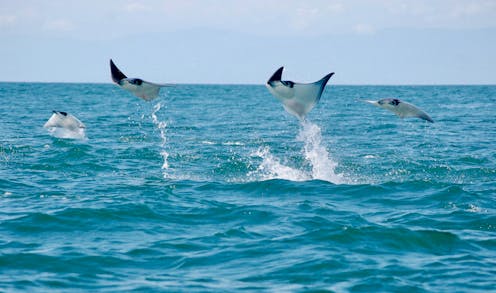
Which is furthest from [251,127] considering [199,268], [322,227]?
[199,268]

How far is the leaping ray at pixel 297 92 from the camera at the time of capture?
1285 centimetres

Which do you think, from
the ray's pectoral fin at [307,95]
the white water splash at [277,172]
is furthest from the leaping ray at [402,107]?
the white water splash at [277,172]

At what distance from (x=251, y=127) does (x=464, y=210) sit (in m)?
18.7

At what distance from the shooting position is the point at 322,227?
10.5 metres

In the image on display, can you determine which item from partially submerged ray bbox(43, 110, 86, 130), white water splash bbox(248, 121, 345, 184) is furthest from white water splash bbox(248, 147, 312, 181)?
partially submerged ray bbox(43, 110, 86, 130)

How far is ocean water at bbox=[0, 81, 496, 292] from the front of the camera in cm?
820

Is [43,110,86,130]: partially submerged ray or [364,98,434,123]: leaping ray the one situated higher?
[364,98,434,123]: leaping ray

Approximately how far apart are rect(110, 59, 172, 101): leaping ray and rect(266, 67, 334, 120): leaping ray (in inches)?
84.3

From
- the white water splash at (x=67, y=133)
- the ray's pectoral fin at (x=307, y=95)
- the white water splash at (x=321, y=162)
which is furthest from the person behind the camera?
the white water splash at (x=67, y=133)

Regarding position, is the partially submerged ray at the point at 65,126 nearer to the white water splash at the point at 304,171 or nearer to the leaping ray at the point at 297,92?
the white water splash at the point at 304,171

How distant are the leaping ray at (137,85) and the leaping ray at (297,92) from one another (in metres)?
2.14

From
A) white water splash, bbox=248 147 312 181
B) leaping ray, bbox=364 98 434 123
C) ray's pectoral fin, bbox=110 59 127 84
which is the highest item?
ray's pectoral fin, bbox=110 59 127 84

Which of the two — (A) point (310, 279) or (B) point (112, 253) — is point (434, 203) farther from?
(B) point (112, 253)

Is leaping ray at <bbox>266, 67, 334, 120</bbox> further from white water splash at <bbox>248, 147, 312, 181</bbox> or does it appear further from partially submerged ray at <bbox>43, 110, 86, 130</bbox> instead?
partially submerged ray at <bbox>43, 110, 86, 130</bbox>
